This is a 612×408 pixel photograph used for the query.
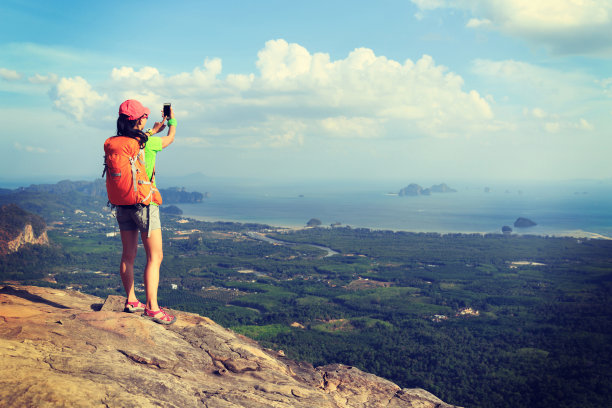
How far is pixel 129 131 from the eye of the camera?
8203 mm

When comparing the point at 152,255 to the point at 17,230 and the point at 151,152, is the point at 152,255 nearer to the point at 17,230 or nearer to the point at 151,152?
the point at 151,152

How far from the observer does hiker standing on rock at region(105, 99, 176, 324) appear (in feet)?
26.3

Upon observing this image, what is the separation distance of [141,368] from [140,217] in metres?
2.70

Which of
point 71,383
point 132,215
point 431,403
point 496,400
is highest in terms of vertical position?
point 132,215

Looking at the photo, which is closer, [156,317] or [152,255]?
[152,255]

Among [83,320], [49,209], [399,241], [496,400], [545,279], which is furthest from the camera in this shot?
[49,209]

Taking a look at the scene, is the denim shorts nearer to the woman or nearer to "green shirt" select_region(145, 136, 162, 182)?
the woman

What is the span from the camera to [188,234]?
507 feet

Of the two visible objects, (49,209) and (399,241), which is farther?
Result: (49,209)

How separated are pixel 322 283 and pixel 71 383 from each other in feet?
306

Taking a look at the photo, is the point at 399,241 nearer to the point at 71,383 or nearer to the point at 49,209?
the point at 49,209

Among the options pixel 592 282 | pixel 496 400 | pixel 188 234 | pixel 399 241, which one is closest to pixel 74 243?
pixel 188 234

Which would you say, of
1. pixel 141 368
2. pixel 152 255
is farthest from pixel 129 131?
pixel 141 368

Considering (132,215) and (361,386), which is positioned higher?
(132,215)
